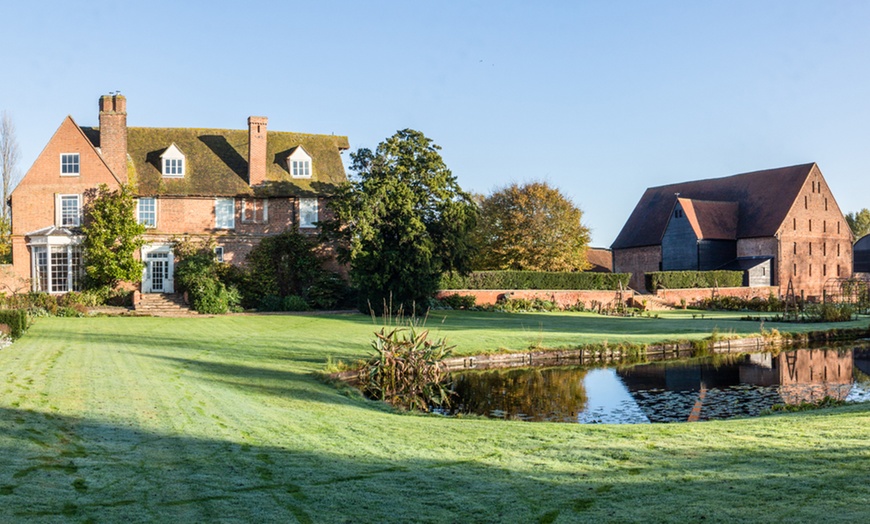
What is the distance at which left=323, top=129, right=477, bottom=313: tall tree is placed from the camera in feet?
89.4

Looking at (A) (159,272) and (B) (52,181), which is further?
(A) (159,272)

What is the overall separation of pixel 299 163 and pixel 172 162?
18.5ft

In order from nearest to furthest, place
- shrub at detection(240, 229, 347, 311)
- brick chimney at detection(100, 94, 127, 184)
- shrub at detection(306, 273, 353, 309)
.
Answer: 1. shrub at detection(306, 273, 353, 309)
2. shrub at detection(240, 229, 347, 311)
3. brick chimney at detection(100, 94, 127, 184)

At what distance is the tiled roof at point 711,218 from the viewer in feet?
161

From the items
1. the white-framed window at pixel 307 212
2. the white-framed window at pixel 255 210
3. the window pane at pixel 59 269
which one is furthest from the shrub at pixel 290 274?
the window pane at pixel 59 269

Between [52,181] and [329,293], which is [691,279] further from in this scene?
[52,181]

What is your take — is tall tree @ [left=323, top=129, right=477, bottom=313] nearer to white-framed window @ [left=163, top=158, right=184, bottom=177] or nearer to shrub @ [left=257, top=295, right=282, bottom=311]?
Result: shrub @ [left=257, top=295, right=282, bottom=311]

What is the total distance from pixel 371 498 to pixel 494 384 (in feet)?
32.8

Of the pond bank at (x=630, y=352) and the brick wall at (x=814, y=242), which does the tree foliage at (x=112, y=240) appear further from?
the brick wall at (x=814, y=242)

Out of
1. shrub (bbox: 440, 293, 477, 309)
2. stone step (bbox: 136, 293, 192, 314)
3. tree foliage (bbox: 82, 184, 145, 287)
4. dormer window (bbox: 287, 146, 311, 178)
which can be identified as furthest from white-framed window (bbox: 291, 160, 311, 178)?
shrub (bbox: 440, 293, 477, 309)

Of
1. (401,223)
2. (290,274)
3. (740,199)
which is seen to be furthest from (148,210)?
(740,199)

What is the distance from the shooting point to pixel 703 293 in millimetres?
41344

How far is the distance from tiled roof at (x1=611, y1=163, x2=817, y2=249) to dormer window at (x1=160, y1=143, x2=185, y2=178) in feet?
111

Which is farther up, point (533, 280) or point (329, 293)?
point (533, 280)
